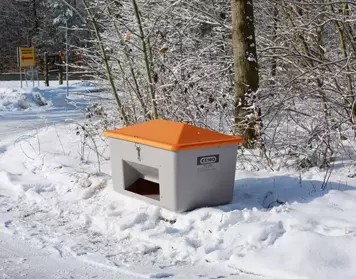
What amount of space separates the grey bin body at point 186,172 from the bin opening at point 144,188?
0.18ft

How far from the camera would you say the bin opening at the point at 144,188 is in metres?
5.41

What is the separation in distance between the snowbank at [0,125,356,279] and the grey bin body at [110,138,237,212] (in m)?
0.12

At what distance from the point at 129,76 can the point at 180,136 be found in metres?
4.99

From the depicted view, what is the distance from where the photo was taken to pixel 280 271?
12.4 ft

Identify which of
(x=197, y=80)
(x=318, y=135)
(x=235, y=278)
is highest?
(x=197, y=80)

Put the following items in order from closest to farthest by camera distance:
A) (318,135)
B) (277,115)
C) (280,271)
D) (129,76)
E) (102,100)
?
(280,271) → (318,135) → (277,115) → (129,76) → (102,100)

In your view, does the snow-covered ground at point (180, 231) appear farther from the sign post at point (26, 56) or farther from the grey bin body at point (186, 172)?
the sign post at point (26, 56)

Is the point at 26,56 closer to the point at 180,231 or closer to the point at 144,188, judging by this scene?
the point at 144,188

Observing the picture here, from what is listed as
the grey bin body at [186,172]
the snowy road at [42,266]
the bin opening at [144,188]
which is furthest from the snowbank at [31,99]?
the snowy road at [42,266]

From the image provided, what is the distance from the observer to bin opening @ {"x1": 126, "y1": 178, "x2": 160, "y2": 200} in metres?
5.41

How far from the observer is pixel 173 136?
4961 mm

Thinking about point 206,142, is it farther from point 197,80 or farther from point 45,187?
point 197,80

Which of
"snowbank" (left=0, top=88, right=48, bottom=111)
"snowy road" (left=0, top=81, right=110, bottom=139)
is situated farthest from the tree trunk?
"snowbank" (left=0, top=88, right=48, bottom=111)

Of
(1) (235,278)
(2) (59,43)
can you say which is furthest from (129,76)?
(2) (59,43)
